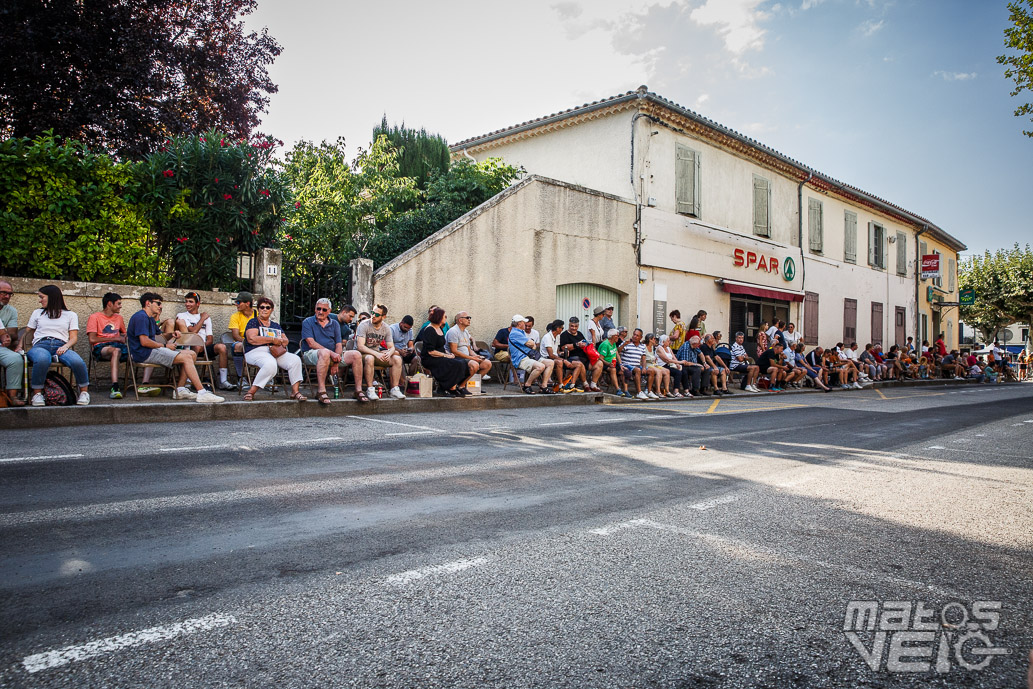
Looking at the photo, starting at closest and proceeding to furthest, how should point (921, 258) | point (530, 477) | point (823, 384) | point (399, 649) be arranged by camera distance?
point (399, 649), point (530, 477), point (823, 384), point (921, 258)

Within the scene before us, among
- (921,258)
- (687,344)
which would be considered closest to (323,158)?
(687,344)

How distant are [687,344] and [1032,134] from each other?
7767mm

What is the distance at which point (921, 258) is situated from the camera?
114ft

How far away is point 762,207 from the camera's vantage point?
940 inches

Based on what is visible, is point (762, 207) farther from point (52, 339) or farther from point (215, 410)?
point (52, 339)

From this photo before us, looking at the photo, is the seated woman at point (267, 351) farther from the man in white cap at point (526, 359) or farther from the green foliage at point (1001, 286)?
the green foliage at point (1001, 286)

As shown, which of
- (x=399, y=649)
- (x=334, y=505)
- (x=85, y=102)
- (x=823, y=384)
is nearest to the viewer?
(x=399, y=649)

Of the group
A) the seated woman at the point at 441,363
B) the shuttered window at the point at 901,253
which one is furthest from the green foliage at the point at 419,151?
the shuttered window at the point at 901,253

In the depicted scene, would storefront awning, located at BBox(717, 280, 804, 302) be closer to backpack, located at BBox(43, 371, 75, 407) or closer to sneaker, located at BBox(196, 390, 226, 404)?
sneaker, located at BBox(196, 390, 226, 404)

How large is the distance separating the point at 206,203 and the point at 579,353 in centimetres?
787

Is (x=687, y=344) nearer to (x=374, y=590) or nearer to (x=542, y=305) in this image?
(x=542, y=305)

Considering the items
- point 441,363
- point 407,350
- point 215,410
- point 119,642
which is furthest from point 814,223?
point 119,642

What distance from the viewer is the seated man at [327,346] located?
395 inches

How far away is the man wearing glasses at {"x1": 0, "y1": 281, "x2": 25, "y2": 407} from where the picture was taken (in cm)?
759
